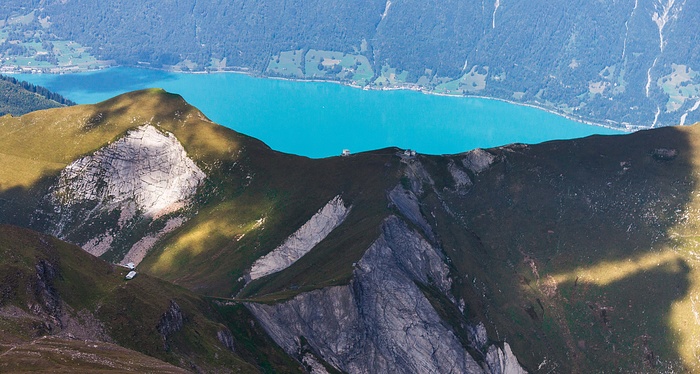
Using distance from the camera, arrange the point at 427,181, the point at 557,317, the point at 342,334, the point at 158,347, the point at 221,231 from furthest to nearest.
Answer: the point at 427,181 → the point at 221,231 → the point at 557,317 → the point at 342,334 → the point at 158,347

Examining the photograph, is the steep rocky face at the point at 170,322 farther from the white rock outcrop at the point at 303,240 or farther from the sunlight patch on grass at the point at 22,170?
the sunlight patch on grass at the point at 22,170

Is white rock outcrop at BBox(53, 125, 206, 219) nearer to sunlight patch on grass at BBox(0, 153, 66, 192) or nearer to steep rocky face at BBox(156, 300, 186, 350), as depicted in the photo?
sunlight patch on grass at BBox(0, 153, 66, 192)

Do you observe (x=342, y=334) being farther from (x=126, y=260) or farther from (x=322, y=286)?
(x=126, y=260)

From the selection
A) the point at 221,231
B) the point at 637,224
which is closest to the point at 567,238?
the point at 637,224

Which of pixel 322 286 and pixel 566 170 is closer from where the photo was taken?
pixel 322 286

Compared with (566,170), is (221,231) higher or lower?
lower

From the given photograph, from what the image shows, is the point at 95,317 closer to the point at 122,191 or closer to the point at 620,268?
the point at 122,191

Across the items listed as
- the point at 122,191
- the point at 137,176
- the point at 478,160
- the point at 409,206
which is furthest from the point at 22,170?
the point at 478,160
